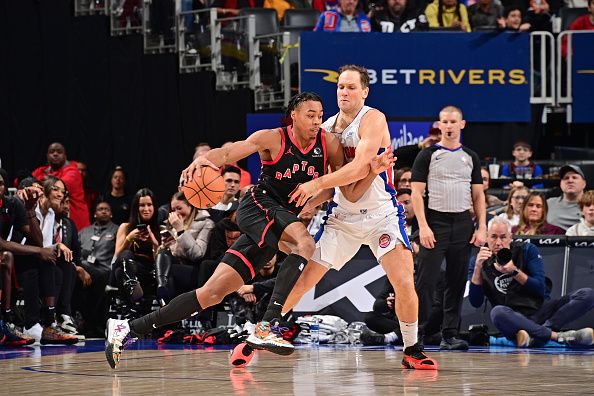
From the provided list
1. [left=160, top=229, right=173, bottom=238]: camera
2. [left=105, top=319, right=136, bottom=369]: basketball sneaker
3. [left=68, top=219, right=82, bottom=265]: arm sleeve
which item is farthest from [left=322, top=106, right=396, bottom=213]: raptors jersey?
[left=68, top=219, right=82, bottom=265]: arm sleeve

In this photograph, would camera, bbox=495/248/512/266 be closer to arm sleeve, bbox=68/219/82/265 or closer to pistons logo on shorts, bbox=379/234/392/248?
pistons logo on shorts, bbox=379/234/392/248

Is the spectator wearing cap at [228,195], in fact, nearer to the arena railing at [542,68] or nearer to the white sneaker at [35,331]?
the white sneaker at [35,331]

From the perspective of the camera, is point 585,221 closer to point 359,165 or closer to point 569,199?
point 569,199

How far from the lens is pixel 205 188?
7.70 meters

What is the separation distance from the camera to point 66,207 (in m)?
12.5

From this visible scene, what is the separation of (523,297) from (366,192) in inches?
129

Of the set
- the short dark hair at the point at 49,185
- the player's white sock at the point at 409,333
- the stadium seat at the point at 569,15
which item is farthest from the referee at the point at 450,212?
the stadium seat at the point at 569,15

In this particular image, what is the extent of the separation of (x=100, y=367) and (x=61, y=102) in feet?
26.8

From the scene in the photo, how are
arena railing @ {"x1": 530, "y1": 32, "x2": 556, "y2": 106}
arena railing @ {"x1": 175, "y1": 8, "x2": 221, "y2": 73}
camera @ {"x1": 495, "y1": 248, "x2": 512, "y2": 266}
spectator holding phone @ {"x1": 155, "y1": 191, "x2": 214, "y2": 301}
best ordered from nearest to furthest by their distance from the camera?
1. camera @ {"x1": 495, "y1": 248, "x2": 512, "y2": 266}
2. spectator holding phone @ {"x1": 155, "y1": 191, "x2": 214, "y2": 301}
3. arena railing @ {"x1": 530, "y1": 32, "x2": 556, "y2": 106}
4. arena railing @ {"x1": 175, "y1": 8, "x2": 221, "y2": 73}

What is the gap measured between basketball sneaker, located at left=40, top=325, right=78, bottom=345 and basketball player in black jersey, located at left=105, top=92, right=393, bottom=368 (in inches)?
144

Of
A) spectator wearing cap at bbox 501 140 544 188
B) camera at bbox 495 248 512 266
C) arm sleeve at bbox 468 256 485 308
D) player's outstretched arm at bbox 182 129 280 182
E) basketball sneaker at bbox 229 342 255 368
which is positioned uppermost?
player's outstretched arm at bbox 182 129 280 182

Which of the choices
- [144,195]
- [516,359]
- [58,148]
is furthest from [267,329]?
[58,148]

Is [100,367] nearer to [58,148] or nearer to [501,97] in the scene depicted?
[58,148]

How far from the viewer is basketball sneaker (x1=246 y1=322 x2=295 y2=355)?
24.5 ft
